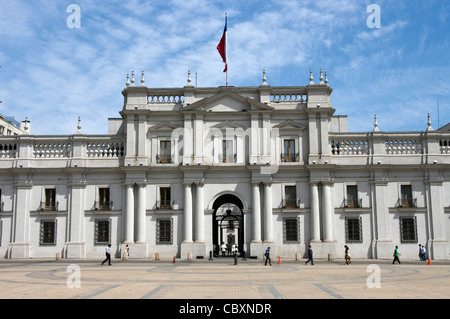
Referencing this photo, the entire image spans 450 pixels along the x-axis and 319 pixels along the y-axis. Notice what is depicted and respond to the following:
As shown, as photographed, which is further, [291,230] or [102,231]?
[102,231]

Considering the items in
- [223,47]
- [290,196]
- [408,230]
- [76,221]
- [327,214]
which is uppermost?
[223,47]

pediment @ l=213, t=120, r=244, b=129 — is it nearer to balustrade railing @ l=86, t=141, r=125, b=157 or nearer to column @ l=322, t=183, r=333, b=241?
balustrade railing @ l=86, t=141, r=125, b=157

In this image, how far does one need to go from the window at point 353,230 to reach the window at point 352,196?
4.33 ft

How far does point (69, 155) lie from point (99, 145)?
2.97m

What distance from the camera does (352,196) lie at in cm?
4641

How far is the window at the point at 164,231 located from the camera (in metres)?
45.8

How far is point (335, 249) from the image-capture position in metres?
44.7

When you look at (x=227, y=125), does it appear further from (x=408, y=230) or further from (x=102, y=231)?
(x=408, y=230)

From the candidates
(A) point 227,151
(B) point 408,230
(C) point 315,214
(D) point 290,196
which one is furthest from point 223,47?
(B) point 408,230

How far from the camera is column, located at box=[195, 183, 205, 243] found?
45188 millimetres

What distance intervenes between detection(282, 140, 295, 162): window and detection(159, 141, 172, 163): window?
35.5 ft

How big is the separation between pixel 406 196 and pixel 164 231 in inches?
892
